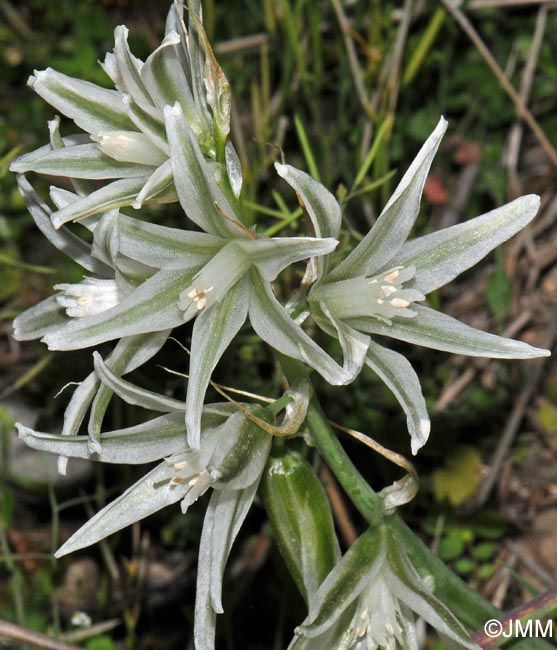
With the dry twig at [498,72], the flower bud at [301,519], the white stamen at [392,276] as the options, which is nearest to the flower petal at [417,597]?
the flower bud at [301,519]

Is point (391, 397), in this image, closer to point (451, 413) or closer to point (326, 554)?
point (451, 413)

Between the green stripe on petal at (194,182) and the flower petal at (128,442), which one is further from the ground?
the green stripe on petal at (194,182)

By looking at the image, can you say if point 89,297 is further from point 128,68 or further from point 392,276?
point 392,276

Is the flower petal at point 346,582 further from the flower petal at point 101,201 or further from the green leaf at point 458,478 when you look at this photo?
the green leaf at point 458,478

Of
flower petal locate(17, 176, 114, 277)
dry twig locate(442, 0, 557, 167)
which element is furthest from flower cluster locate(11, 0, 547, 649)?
dry twig locate(442, 0, 557, 167)

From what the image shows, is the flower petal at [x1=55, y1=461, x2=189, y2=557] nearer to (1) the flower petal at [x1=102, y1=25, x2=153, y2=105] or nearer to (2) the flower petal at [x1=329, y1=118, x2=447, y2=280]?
(2) the flower petal at [x1=329, y1=118, x2=447, y2=280]

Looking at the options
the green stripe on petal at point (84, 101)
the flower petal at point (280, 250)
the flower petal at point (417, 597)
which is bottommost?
the flower petal at point (417, 597)

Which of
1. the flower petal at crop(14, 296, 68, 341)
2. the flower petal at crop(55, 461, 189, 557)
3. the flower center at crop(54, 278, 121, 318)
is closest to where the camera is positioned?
the flower petal at crop(55, 461, 189, 557)

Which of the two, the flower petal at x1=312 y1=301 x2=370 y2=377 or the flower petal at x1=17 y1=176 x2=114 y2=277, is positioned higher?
the flower petal at x1=17 y1=176 x2=114 y2=277

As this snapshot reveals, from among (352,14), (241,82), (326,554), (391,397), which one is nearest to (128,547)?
(391,397)
